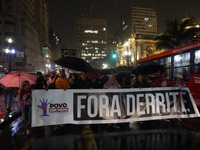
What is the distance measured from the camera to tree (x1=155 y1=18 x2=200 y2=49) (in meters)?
26.5

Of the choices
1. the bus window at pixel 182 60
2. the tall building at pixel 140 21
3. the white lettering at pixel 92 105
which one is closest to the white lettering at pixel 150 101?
the white lettering at pixel 92 105

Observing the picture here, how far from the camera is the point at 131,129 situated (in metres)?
5.55

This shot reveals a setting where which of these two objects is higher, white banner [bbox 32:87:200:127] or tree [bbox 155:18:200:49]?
tree [bbox 155:18:200:49]

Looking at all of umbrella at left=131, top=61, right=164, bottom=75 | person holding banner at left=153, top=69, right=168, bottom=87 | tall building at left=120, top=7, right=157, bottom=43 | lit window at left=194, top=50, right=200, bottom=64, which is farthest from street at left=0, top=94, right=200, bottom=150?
tall building at left=120, top=7, right=157, bottom=43

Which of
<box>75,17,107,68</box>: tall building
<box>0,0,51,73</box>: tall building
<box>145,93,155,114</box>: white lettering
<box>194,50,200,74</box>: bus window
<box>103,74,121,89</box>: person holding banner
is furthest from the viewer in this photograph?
<box>75,17,107,68</box>: tall building

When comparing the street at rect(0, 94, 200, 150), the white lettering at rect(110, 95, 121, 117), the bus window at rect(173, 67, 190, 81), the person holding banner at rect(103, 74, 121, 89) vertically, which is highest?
the bus window at rect(173, 67, 190, 81)

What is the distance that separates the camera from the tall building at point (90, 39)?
166 metres

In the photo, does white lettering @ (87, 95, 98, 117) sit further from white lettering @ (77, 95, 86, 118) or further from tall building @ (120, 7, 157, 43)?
tall building @ (120, 7, 157, 43)

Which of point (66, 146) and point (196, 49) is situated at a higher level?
A: point (196, 49)

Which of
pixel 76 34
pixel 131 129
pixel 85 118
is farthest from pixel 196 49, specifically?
pixel 76 34

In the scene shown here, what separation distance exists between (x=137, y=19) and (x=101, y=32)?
44.0 metres

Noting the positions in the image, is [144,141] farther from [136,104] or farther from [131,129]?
[136,104]

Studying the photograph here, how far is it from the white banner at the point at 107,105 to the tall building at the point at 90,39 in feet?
523

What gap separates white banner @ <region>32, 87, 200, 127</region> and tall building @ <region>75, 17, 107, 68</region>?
523 ft
